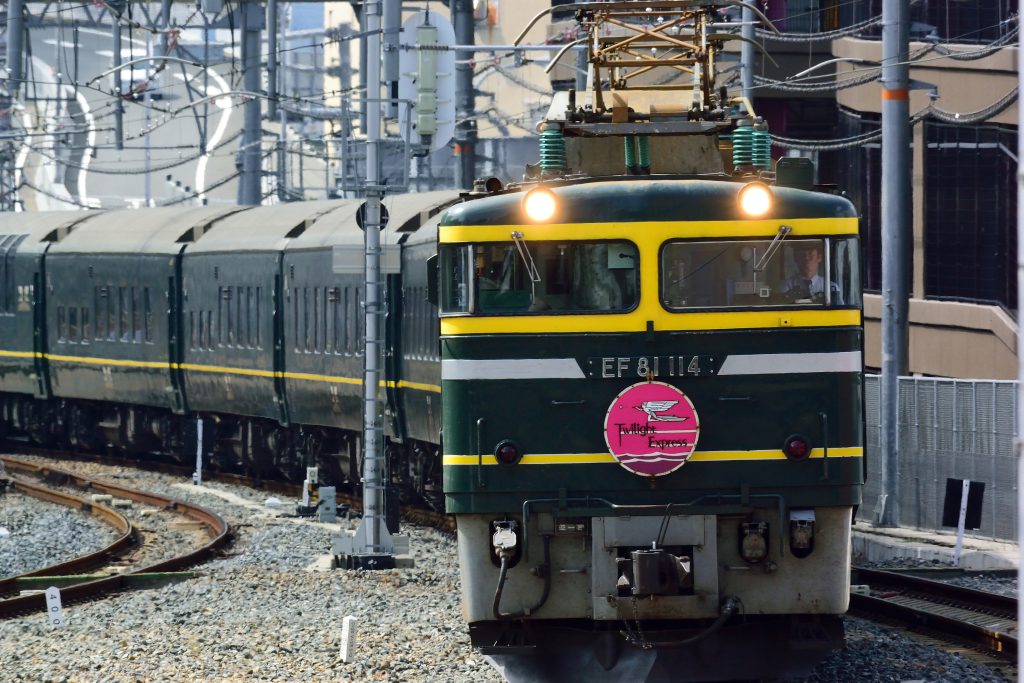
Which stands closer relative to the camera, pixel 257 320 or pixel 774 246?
pixel 774 246

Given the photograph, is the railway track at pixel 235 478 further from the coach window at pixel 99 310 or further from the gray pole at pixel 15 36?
the gray pole at pixel 15 36

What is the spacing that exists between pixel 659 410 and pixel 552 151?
191cm

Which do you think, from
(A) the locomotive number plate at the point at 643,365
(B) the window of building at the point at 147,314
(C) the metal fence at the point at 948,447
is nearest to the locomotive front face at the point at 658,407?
(A) the locomotive number plate at the point at 643,365

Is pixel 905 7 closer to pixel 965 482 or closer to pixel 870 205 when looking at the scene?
pixel 965 482

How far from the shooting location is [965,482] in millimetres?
18062

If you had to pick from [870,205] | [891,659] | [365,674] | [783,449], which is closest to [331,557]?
[365,674]

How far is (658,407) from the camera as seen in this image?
10203 mm

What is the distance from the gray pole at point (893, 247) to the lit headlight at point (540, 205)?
34.0 feet

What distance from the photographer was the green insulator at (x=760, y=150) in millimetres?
11195

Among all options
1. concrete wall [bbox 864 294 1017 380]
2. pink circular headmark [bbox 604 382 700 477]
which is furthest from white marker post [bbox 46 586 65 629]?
concrete wall [bbox 864 294 1017 380]

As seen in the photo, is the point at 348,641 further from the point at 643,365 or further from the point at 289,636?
the point at 643,365

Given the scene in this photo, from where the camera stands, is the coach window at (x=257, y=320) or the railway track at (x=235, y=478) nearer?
the railway track at (x=235, y=478)

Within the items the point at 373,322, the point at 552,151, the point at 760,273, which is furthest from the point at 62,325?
the point at 760,273

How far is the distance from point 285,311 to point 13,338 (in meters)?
8.54
